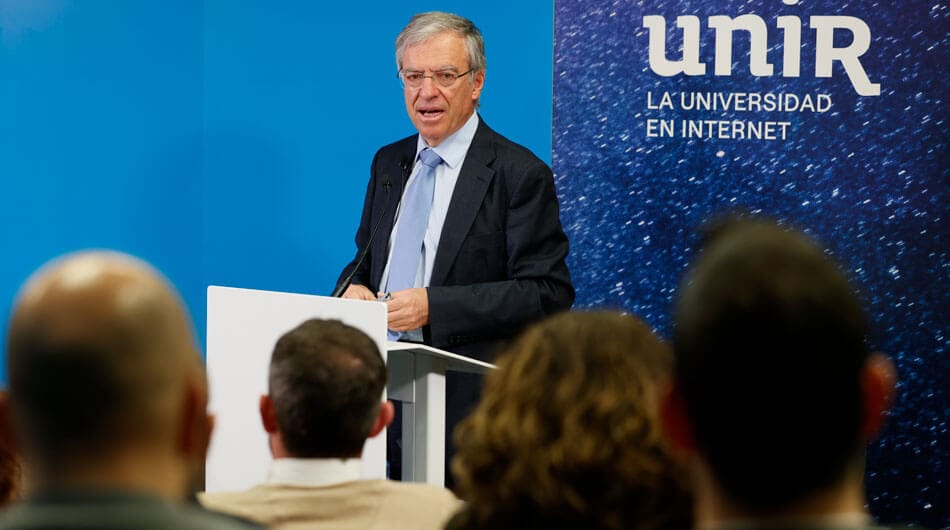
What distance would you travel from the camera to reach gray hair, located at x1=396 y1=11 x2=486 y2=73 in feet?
14.0

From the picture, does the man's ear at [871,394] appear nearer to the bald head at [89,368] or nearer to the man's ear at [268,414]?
the bald head at [89,368]

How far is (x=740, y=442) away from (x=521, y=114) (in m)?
3.96

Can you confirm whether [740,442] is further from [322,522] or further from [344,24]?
[344,24]

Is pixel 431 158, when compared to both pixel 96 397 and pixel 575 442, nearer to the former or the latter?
pixel 575 442

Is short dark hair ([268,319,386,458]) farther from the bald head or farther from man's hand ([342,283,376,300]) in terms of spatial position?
man's hand ([342,283,376,300])

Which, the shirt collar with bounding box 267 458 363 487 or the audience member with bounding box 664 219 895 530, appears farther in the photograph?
the shirt collar with bounding box 267 458 363 487

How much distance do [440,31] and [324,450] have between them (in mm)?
2486

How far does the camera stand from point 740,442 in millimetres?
980

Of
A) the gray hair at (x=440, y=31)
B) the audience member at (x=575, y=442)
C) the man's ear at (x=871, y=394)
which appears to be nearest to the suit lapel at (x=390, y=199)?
the gray hair at (x=440, y=31)

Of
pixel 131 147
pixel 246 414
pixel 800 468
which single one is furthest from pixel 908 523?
pixel 800 468

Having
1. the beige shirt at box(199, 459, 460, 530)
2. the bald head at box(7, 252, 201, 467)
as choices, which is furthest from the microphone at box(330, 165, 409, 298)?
the bald head at box(7, 252, 201, 467)

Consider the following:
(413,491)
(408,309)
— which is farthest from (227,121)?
(413,491)

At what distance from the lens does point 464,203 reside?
4.18 m

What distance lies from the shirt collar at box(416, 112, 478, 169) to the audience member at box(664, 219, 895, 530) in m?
3.29
